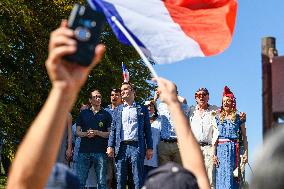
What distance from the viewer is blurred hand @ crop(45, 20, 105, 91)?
5.73 feet

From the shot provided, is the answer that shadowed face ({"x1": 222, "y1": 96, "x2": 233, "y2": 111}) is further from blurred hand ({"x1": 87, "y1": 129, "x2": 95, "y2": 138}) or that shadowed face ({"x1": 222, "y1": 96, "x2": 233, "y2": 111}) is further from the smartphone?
the smartphone

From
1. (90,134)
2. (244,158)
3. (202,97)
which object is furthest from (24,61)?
(244,158)

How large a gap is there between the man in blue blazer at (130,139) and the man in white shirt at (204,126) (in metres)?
0.89

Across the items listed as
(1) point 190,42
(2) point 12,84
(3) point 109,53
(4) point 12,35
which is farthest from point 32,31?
(1) point 190,42

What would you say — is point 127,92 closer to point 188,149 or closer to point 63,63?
point 188,149

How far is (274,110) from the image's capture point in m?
A: 3.64

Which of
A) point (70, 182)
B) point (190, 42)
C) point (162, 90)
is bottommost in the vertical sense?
point (70, 182)

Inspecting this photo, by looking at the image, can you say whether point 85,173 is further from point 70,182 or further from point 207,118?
point 70,182

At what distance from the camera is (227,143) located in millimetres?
9719

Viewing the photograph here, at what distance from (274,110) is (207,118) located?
6.19 meters

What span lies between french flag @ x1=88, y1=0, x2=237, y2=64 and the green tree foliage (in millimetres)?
15730

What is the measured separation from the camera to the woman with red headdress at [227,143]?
963cm

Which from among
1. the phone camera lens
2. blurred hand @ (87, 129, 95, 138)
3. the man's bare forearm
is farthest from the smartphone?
blurred hand @ (87, 129, 95, 138)

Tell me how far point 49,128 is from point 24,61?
2285 cm
